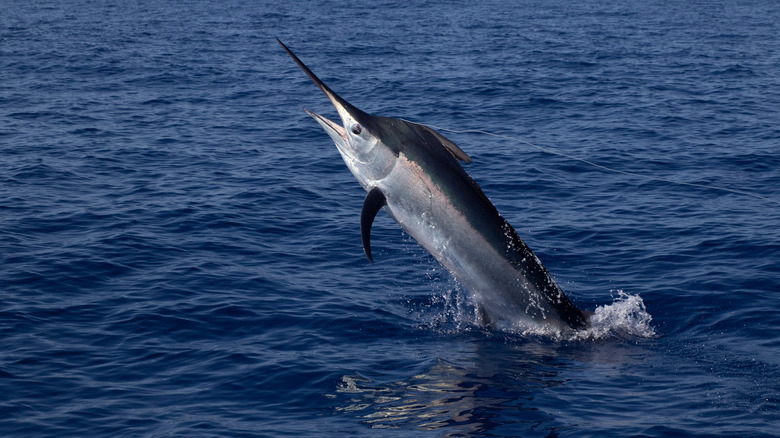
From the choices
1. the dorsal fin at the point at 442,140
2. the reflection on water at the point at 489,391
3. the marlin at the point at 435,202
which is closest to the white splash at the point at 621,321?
the reflection on water at the point at 489,391

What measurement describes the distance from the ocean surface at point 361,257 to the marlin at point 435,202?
127cm

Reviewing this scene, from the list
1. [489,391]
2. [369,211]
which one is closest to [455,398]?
[489,391]

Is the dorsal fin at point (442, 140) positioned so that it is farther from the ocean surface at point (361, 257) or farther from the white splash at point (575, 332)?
the ocean surface at point (361, 257)

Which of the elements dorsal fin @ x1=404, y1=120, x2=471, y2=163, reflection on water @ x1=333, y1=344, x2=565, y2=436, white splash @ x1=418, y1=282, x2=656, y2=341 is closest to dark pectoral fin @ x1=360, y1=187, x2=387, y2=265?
dorsal fin @ x1=404, y1=120, x2=471, y2=163

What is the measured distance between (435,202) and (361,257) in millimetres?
5911

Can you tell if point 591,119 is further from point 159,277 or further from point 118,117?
point 159,277

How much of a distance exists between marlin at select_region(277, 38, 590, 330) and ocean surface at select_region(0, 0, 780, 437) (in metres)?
1.27

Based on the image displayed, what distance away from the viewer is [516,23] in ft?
162

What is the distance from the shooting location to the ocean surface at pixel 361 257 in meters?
9.98

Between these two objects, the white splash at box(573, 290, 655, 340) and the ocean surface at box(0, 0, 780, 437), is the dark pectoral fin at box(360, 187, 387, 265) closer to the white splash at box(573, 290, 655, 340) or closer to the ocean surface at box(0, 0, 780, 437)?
the ocean surface at box(0, 0, 780, 437)

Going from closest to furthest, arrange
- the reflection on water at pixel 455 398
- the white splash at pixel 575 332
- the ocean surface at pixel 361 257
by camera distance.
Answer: the reflection on water at pixel 455 398
the ocean surface at pixel 361 257
the white splash at pixel 575 332

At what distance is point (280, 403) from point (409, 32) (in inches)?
1468

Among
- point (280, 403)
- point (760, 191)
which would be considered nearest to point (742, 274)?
point (760, 191)

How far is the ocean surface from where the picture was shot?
9984 mm
